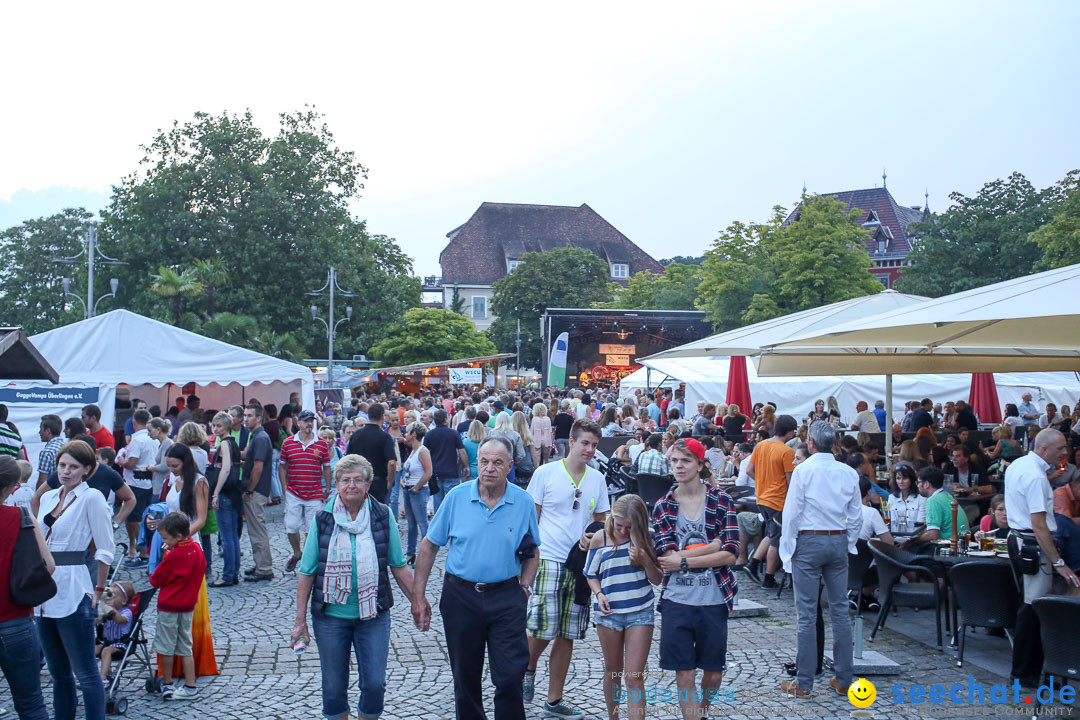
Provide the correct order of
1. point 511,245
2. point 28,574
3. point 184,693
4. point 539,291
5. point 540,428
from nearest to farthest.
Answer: point 28,574 < point 184,693 < point 540,428 < point 539,291 < point 511,245

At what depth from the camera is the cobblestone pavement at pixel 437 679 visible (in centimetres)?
518

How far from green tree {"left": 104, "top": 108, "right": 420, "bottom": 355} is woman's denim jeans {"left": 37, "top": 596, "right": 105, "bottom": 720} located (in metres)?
28.0

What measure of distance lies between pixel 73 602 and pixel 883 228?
75.7m

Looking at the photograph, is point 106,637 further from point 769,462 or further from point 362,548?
point 769,462

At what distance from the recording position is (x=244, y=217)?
32.9 metres

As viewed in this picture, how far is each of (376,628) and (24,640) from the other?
64.4 inches

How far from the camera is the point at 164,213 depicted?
3231 cm

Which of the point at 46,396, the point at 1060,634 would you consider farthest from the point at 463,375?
the point at 1060,634

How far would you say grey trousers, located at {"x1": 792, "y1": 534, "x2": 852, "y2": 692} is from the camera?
5242 millimetres

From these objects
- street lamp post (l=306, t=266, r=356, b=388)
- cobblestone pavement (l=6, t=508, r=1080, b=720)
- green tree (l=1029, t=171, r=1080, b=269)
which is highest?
green tree (l=1029, t=171, r=1080, b=269)

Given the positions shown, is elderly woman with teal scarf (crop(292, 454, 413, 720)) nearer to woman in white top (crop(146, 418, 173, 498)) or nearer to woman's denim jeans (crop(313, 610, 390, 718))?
woman's denim jeans (crop(313, 610, 390, 718))

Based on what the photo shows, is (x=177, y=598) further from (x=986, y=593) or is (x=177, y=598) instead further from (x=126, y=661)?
(x=986, y=593)

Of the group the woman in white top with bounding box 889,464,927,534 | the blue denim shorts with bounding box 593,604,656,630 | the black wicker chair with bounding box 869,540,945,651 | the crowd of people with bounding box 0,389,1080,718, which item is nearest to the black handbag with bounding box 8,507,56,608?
the crowd of people with bounding box 0,389,1080,718

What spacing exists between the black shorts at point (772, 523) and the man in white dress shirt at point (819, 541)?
2.45 m
